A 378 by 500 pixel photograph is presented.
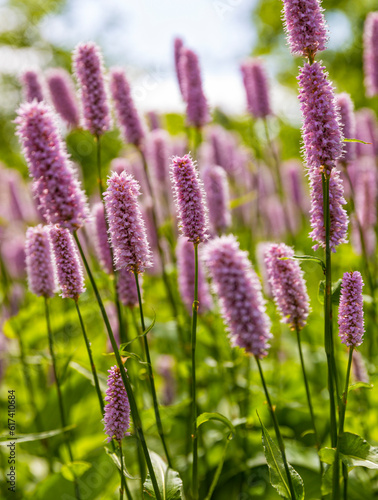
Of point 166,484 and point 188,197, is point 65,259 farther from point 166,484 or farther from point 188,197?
point 166,484

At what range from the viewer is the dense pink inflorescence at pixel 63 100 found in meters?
2.94

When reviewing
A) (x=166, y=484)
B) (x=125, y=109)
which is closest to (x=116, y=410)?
(x=166, y=484)

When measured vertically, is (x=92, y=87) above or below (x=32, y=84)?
below

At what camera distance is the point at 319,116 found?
1.42 m

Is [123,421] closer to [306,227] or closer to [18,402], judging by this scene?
[18,402]

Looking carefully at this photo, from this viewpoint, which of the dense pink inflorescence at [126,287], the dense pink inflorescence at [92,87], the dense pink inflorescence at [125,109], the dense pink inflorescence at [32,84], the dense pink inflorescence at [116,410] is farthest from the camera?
the dense pink inflorescence at [32,84]

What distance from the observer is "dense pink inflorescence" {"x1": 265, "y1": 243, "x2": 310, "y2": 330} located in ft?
5.39

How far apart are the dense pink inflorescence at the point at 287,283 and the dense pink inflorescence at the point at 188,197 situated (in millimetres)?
276

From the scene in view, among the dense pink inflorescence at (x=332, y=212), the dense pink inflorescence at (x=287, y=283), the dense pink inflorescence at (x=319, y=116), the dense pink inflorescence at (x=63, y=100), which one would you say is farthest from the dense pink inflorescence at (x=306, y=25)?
the dense pink inflorescence at (x=63, y=100)

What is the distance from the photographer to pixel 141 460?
6.87 feet

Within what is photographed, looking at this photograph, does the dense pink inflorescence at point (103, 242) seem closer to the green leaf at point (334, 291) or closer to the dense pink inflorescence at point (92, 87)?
the dense pink inflorescence at point (92, 87)

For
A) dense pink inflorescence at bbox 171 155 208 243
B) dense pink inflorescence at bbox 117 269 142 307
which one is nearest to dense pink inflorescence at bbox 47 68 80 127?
dense pink inflorescence at bbox 117 269 142 307

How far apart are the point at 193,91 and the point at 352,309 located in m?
1.92

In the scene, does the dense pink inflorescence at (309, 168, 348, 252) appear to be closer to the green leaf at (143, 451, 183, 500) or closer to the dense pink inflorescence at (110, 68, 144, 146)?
the green leaf at (143, 451, 183, 500)
